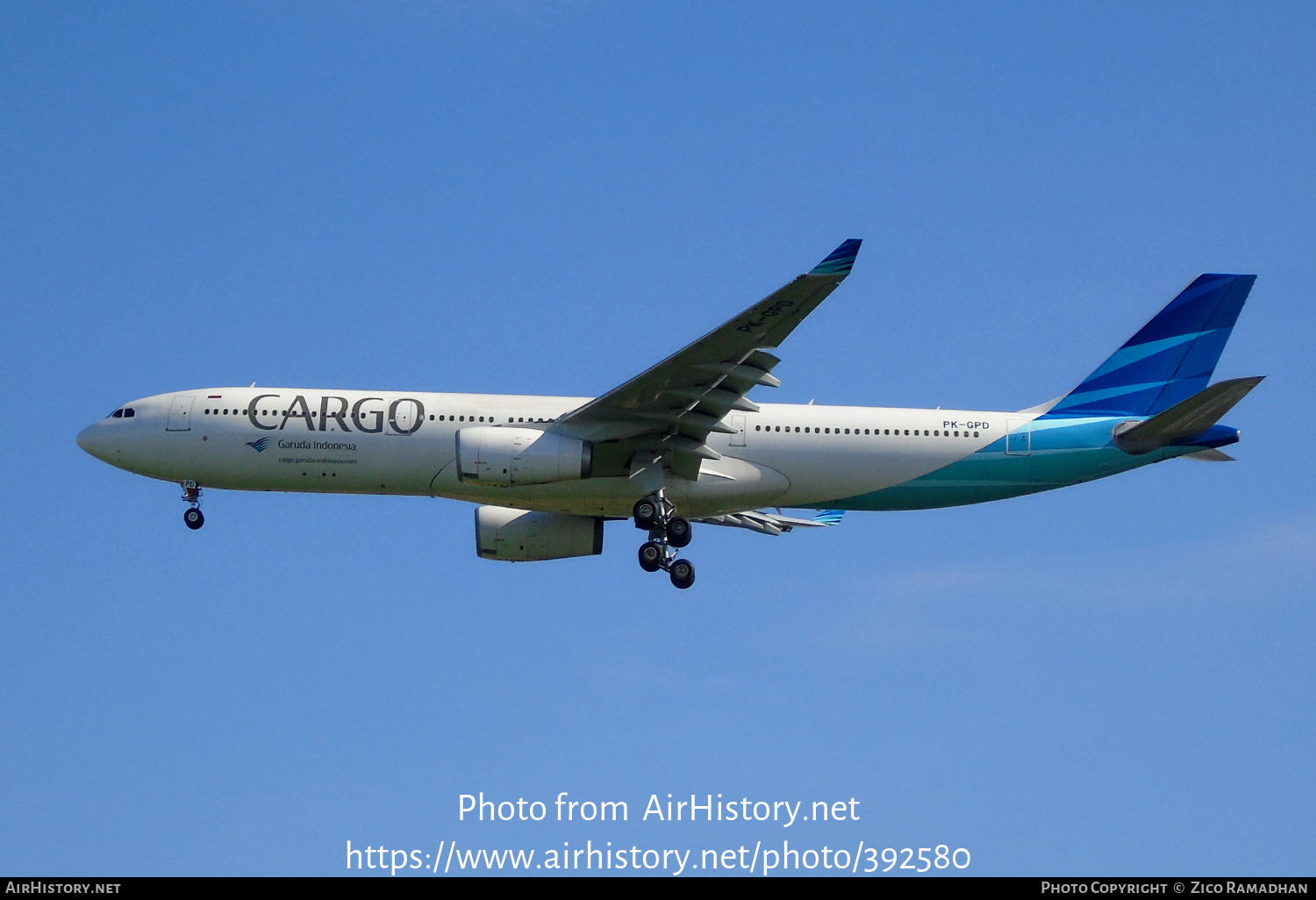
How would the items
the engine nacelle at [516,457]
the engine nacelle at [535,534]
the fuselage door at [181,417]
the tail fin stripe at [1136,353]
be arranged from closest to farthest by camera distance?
the engine nacelle at [516,457] → the fuselage door at [181,417] → the tail fin stripe at [1136,353] → the engine nacelle at [535,534]

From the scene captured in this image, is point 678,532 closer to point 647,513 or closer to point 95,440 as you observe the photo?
point 647,513

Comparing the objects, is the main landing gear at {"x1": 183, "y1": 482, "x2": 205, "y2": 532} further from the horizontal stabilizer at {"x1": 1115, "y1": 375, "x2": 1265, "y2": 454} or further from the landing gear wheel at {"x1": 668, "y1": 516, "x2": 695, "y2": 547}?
the horizontal stabilizer at {"x1": 1115, "y1": 375, "x2": 1265, "y2": 454}

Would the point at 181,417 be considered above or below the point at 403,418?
above

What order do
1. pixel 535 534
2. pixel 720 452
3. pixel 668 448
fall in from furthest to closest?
pixel 535 534
pixel 720 452
pixel 668 448

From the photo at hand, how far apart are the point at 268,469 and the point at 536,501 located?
20.3 feet

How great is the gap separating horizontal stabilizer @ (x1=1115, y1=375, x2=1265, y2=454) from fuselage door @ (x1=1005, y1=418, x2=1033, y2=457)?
6.42ft

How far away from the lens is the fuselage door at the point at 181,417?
3328 centimetres

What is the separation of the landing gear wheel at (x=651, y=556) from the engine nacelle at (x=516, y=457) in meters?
2.61

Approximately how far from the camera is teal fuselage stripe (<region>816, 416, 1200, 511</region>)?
3269 cm

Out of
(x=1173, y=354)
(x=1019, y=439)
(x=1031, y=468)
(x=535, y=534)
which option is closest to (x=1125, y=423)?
(x=1031, y=468)

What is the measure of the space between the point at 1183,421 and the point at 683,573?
1149 cm

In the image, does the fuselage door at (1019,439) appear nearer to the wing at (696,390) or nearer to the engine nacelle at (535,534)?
the wing at (696,390)

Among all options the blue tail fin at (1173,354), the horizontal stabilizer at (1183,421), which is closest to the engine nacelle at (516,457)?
the blue tail fin at (1173,354)

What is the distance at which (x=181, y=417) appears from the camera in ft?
110
